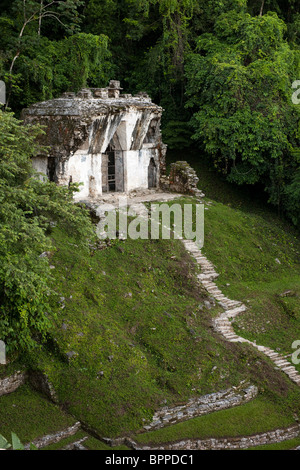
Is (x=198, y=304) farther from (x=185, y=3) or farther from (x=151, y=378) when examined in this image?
(x=185, y=3)

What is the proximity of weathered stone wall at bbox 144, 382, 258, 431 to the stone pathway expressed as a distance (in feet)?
6.81

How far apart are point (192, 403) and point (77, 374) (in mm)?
3869

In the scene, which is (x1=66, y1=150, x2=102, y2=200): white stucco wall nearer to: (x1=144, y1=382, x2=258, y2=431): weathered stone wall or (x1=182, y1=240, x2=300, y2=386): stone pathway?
(x1=182, y1=240, x2=300, y2=386): stone pathway

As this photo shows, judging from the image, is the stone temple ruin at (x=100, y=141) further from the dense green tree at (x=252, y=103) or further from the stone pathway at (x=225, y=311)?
the stone pathway at (x=225, y=311)

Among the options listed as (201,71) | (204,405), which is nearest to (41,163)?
(201,71)

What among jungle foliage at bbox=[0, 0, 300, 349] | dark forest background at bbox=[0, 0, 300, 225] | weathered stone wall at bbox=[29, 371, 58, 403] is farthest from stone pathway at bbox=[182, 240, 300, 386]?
dark forest background at bbox=[0, 0, 300, 225]

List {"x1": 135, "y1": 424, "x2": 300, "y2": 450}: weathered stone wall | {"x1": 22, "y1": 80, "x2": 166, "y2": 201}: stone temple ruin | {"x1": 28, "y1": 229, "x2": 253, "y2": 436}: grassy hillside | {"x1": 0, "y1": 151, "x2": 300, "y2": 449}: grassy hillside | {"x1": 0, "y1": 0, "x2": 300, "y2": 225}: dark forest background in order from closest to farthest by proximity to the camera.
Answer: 1. {"x1": 135, "y1": 424, "x2": 300, "y2": 450}: weathered stone wall
2. {"x1": 0, "y1": 151, "x2": 300, "y2": 449}: grassy hillside
3. {"x1": 28, "y1": 229, "x2": 253, "y2": 436}: grassy hillside
4. {"x1": 22, "y1": 80, "x2": 166, "y2": 201}: stone temple ruin
5. {"x1": 0, "y1": 0, "x2": 300, "y2": 225}: dark forest background

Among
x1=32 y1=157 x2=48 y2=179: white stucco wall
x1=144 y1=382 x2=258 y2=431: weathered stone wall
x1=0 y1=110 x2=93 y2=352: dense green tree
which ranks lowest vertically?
x1=144 y1=382 x2=258 y2=431: weathered stone wall

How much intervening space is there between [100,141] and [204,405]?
1520 cm

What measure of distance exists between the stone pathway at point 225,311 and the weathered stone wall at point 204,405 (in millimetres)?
2076

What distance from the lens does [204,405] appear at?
21000 millimetres

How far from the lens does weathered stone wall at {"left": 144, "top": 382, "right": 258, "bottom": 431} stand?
2009cm

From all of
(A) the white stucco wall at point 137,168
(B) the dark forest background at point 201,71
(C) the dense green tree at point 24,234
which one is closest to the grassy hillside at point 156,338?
(C) the dense green tree at point 24,234
